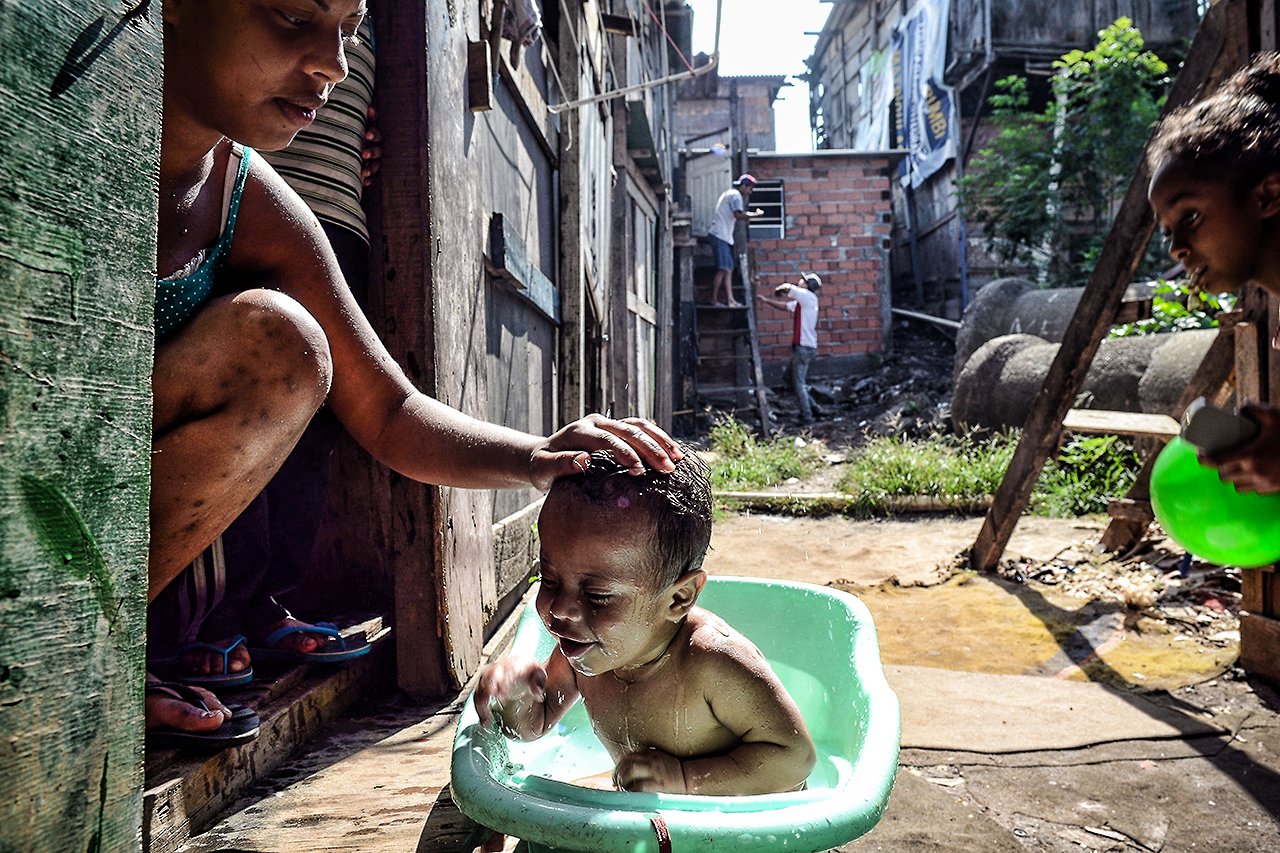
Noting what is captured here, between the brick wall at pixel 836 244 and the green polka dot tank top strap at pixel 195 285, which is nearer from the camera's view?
the green polka dot tank top strap at pixel 195 285

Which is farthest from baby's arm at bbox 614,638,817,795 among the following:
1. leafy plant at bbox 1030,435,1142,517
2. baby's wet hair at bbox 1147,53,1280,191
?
leafy plant at bbox 1030,435,1142,517

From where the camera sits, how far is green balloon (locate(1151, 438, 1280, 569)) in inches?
86.0

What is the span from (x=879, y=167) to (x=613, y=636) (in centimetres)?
1369

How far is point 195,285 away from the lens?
1473 mm

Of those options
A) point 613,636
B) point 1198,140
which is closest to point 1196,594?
point 1198,140

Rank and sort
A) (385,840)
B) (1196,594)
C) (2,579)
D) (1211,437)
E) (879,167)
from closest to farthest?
(2,579)
(385,840)
(1211,437)
(1196,594)
(879,167)

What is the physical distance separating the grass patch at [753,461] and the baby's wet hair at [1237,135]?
513 centimetres

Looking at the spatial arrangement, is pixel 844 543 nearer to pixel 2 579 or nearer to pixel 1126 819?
pixel 1126 819

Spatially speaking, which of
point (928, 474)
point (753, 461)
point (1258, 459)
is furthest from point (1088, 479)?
point (1258, 459)

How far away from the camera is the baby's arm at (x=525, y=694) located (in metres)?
1.53

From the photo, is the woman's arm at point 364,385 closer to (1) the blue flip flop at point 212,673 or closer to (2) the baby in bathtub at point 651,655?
(2) the baby in bathtub at point 651,655

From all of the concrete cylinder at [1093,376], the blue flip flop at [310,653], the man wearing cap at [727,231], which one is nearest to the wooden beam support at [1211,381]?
the concrete cylinder at [1093,376]

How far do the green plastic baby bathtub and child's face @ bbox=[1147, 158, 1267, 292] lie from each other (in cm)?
124

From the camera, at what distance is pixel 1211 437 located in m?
1.79
